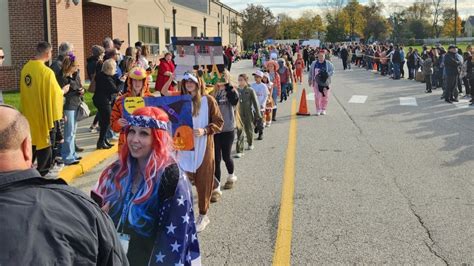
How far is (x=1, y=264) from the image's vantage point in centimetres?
162

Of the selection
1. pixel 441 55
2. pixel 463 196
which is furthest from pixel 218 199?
pixel 441 55

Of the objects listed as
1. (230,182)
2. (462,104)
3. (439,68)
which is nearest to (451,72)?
(462,104)

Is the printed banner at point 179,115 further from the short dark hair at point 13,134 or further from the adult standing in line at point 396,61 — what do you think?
the adult standing in line at point 396,61

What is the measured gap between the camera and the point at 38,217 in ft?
5.59

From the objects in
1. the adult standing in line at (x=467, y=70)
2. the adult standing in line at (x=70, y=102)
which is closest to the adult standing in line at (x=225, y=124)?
the adult standing in line at (x=70, y=102)

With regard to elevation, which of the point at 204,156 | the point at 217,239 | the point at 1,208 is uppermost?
the point at 1,208

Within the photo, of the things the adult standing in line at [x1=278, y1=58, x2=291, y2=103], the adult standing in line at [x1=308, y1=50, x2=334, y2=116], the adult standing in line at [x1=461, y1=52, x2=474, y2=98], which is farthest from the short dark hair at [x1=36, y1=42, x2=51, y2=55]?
the adult standing in line at [x1=461, y1=52, x2=474, y2=98]

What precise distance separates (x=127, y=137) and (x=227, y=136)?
3.80 metres

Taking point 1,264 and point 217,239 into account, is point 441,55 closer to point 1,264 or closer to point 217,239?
point 217,239

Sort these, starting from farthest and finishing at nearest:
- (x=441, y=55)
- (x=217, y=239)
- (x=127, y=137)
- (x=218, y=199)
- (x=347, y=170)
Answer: (x=441, y=55)
(x=347, y=170)
(x=218, y=199)
(x=217, y=239)
(x=127, y=137)

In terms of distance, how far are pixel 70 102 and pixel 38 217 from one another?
7.49 metres

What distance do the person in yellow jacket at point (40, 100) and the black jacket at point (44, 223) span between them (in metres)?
5.92

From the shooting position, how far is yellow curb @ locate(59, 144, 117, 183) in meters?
8.07

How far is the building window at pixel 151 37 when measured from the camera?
118ft
